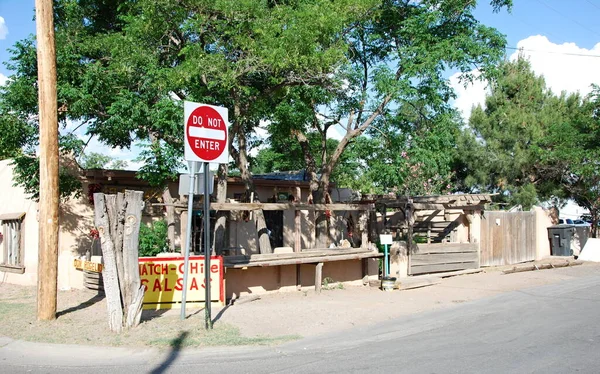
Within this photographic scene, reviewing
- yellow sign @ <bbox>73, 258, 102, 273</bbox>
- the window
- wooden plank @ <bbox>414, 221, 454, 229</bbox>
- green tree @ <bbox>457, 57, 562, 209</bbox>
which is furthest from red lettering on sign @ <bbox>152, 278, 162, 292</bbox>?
green tree @ <bbox>457, 57, 562, 209</bbox>

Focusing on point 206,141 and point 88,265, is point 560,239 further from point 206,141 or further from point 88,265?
point 88,265

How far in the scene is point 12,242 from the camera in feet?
53.4

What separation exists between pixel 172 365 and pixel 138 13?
393 inches

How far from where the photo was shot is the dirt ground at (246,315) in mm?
8586

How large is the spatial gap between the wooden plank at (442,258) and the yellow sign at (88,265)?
8.90 metres

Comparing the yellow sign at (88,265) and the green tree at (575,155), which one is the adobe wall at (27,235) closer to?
the yellow sign at (88,265)

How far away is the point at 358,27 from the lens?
15.3 m

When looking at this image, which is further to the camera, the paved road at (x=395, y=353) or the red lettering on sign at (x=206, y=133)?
the red lettering on sign at (x=206, y=133)

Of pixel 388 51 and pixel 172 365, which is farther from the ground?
pixel 388 51

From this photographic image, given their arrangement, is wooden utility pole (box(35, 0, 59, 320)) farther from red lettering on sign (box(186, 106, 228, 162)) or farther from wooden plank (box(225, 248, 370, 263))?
wooden plank (box(225, 248, 370, 263))

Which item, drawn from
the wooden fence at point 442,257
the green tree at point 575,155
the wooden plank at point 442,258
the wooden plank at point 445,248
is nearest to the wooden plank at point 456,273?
the wooden fence at point 442,257

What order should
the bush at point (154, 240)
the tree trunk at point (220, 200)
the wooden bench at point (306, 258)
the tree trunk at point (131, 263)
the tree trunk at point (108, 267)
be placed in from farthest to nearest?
the tree trunk at point (220, 200)
the bush at point (154, 240)
the wooden bench at point (306, 258)
the tree trunk at point (131, 263)
the tree trunk at point (108, 267)

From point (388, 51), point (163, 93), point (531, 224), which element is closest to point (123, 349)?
point (163, 93)

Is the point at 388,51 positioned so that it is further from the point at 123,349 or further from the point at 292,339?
the point at 123,349
